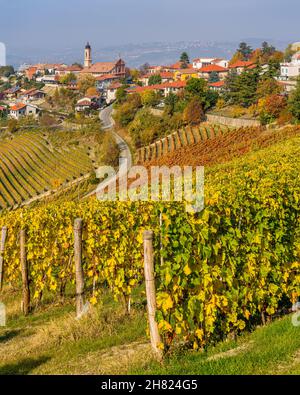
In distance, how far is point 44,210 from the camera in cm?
1009

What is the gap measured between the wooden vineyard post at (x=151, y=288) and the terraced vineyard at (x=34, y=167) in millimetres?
34128

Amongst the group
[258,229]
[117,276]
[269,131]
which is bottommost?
[269,131]

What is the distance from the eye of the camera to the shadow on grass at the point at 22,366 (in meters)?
5.98

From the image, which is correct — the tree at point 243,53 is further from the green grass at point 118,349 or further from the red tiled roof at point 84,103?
the green grass at point 118,349

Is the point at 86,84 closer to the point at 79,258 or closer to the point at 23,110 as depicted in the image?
the point at 23,110

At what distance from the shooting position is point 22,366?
614 centimetres

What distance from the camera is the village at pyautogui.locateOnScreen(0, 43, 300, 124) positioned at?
270ft

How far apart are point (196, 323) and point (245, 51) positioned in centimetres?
12687

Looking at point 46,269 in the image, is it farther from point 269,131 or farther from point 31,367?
point 269,131

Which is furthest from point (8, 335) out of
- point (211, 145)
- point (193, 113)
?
point (193, 113)

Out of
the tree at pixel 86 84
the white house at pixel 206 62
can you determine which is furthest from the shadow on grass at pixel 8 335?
the white house at pixel 206 62

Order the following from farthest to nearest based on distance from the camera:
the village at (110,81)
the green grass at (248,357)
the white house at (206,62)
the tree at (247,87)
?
the white house at (206,62)
the village at (110,81)
the tree at (247,87)
the green grass at (248,357)

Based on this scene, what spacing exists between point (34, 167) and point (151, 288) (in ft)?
153

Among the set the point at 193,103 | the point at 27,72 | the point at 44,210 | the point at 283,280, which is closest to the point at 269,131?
the point at 193,103
